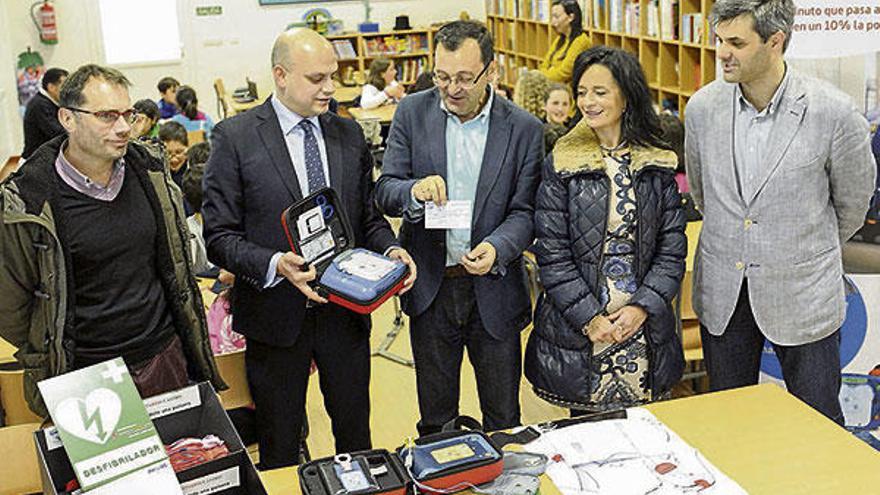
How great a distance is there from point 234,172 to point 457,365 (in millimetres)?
973

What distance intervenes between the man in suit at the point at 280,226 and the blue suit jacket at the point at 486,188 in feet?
0.37

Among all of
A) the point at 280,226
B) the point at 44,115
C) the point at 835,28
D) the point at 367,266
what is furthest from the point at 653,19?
the point at 367,266

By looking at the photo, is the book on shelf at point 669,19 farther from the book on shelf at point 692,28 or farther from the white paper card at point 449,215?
the white paper card at point 449,215

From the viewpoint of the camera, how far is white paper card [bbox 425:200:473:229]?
9.30ft

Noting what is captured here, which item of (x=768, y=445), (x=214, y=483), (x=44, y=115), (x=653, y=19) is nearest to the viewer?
(x=214, y=483)

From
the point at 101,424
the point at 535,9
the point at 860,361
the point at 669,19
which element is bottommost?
the point at 860,361

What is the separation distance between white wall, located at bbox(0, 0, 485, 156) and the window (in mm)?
100

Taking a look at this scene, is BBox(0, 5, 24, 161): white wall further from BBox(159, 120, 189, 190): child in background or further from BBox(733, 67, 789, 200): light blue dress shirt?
BBox(733, 67, 789, 200): light blue dress shirt

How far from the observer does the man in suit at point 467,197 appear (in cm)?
291

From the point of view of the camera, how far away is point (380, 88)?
8.99 meters

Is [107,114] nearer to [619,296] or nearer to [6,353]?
[6,353]

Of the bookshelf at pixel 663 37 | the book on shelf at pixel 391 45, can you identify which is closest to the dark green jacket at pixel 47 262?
the bookshelf at pixel 663 37

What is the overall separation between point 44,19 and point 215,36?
191 centimetres

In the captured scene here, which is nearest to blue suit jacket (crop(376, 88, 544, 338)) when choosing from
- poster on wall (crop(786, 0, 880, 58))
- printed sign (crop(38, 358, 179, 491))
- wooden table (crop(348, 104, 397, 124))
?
printed sign (crop(38, 358, 179, 491))
